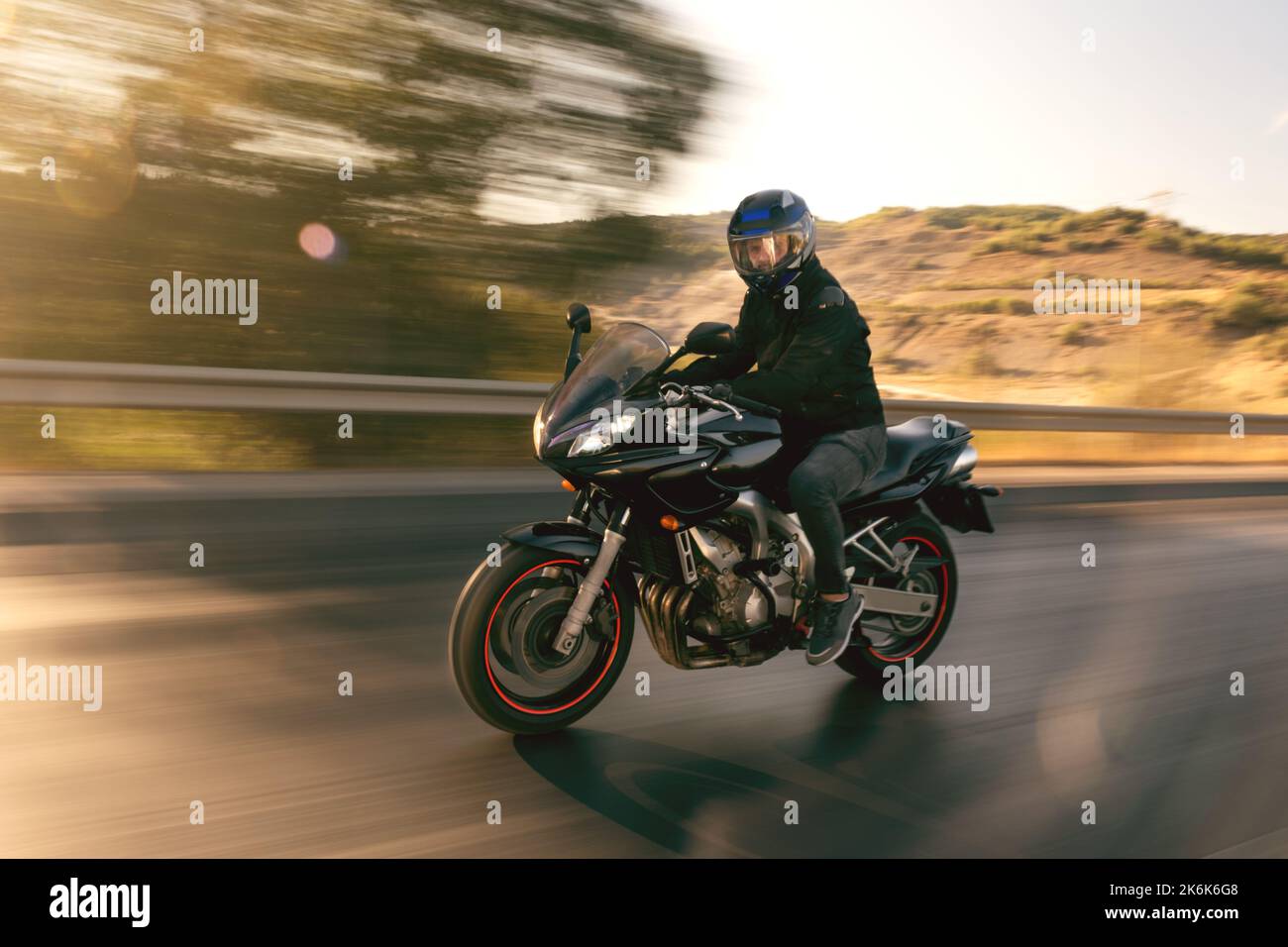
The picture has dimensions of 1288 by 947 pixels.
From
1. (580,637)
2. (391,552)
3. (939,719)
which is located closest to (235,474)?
(391,552)

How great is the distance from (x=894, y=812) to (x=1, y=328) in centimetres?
860

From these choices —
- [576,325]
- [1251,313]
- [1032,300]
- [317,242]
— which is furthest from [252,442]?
[1251,313]

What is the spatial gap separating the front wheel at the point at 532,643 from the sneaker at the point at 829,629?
705 millimetres

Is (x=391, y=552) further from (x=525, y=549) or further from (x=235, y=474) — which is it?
(x=525, y=549)

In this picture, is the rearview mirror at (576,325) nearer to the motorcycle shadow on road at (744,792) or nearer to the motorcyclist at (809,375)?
the motorcyclist at (809,375)

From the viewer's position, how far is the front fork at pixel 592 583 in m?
4.06

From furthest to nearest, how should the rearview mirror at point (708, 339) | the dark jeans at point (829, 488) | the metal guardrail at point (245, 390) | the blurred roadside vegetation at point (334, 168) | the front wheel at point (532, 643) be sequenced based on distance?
1. the blurred roadside vegetation at point (334, 168)
2. the metal guardrail at point (245, 390)
3. the dark jeans at point (829, 488)
4. the rearview mirror at point (708, 339)
5. the front wheel at point (532, 643)

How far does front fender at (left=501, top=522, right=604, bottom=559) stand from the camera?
4.01 meters

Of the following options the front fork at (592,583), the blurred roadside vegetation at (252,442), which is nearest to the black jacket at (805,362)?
the front fork at (592,583)

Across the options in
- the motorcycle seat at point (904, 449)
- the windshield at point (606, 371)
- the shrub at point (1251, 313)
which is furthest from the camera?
the shrub at point (1251, 313)

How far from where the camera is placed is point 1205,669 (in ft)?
18.1

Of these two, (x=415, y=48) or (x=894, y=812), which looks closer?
(x=894, y=812)

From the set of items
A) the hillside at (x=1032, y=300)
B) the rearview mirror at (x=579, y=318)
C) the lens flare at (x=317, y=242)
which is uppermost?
the hillside at (x=1032, y=300)

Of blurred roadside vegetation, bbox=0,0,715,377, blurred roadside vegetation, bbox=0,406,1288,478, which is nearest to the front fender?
blurred roadside vegetation, bbox=0,406,1288,478
